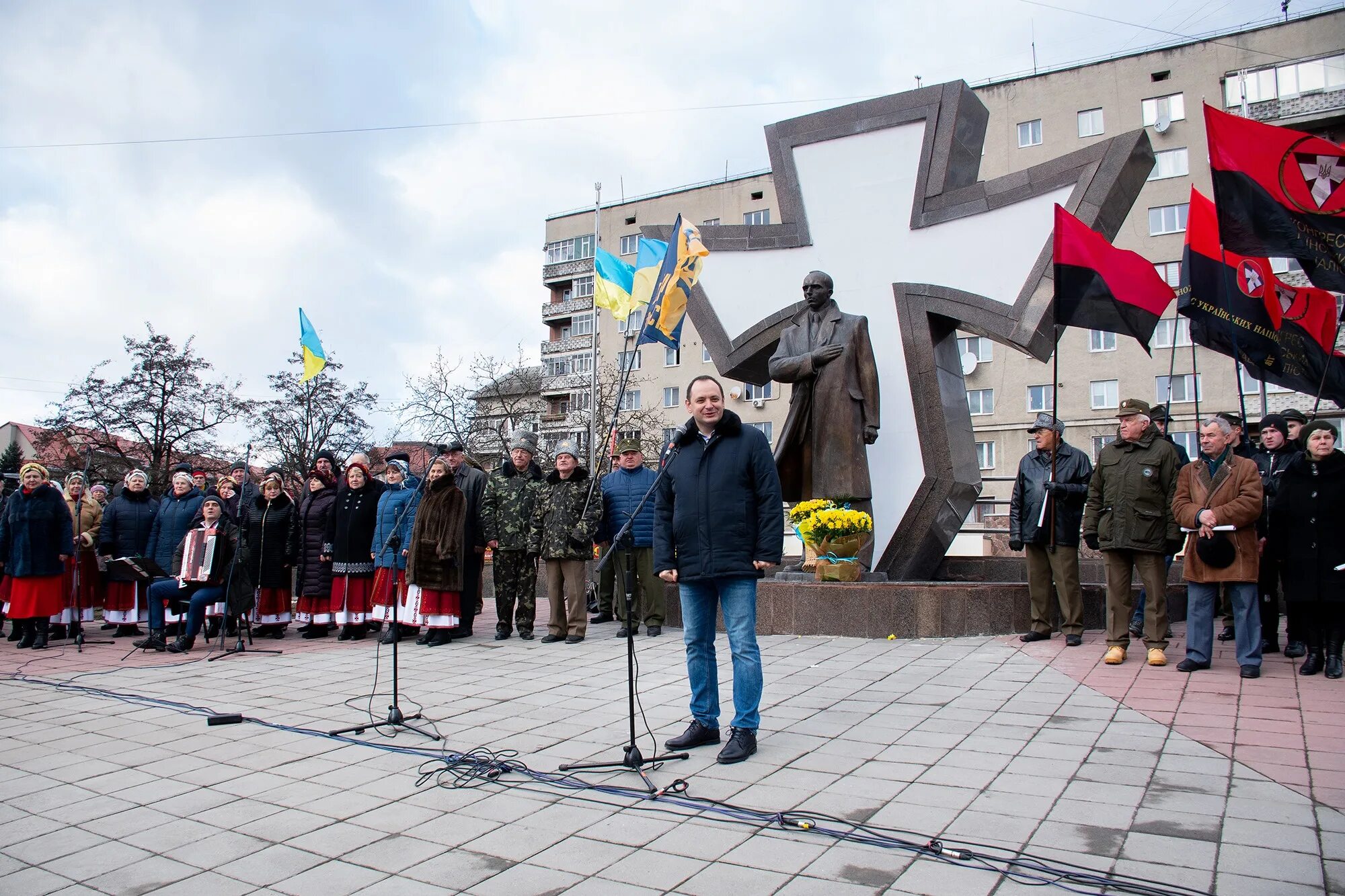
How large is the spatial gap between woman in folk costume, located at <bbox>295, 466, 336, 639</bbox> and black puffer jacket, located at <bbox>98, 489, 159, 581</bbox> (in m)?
1.80

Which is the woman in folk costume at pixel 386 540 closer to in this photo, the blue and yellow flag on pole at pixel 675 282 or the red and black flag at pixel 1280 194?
the blue and yellow flag on pole at pixel 675 282

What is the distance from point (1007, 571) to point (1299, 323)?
436 centimetres

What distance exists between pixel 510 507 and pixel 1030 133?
1347 inches

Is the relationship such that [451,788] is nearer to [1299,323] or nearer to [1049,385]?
[1299,323]

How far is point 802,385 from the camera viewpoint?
9906 millimetres

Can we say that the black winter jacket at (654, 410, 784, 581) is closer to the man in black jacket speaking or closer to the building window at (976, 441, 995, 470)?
Result: the man in black jacket speaking

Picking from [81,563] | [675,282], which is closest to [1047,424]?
[675,282]

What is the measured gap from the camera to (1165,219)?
3434cm

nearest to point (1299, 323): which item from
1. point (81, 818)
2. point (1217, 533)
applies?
point (1217, 533)

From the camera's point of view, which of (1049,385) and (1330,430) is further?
(1049,385)

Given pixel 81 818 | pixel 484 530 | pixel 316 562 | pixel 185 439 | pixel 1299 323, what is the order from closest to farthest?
pixel 81 818 < pixel 1299 323 < pixel 484 530 < pixel 316 562 < pixel 185 439

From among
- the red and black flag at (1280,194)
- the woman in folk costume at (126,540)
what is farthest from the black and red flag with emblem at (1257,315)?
the woman in folk costume at (126,540)

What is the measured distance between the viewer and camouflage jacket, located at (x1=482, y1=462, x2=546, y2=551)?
31.4 feet

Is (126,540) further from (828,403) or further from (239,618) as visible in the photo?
(828,403)
